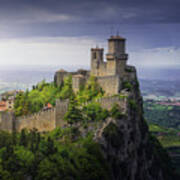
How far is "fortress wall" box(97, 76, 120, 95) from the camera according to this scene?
50.8 metres

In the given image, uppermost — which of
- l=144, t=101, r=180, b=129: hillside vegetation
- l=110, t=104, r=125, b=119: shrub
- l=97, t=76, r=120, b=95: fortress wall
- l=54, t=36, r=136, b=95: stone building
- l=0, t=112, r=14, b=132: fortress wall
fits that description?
l=54, t=36, r=136, b=95: stone building

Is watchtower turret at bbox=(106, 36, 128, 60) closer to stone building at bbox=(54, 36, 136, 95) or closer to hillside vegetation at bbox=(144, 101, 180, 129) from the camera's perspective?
stone building at bbox=(54, 36, 136, 95)

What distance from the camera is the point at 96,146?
39469 mm

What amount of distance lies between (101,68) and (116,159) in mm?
19314

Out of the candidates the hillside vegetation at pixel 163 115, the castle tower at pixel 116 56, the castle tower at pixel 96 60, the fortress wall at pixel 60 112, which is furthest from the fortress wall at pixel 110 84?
the hillside vegetation at pixel 163 115

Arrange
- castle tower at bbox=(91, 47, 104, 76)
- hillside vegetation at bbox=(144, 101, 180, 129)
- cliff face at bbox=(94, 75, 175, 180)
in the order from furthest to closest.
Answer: hillside vegetation at bbox=(144, 101, 180, 129) → castle tower at bbox=(91, 47, 104, 76) → cliff face at bbox=(94, 75, 175, 180)

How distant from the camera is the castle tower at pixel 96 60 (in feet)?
187

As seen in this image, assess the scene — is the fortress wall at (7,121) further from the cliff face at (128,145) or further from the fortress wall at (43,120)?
the cliff face at (128,145)

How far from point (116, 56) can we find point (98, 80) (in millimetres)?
6076

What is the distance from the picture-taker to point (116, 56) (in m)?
55.4

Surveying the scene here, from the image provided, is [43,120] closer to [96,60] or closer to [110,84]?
[110,84]

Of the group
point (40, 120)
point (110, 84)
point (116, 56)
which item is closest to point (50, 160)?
point (40, 120)

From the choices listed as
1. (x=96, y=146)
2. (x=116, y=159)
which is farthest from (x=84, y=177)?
(x=116, y=159)

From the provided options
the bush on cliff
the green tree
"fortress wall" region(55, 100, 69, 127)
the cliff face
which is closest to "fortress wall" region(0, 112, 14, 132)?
the bush on cliff
